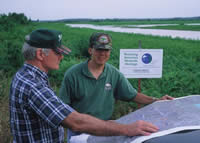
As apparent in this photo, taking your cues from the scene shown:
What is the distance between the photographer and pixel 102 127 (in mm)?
1731

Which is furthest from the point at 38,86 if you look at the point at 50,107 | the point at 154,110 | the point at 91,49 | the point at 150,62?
the point at 150,62

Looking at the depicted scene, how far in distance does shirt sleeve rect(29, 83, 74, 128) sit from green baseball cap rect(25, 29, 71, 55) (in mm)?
309

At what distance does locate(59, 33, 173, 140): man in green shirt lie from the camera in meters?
2.74

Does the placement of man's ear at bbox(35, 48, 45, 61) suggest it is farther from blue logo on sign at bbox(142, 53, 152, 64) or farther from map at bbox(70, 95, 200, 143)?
blue logo on sign at bbox(142, 53, 152, 64)

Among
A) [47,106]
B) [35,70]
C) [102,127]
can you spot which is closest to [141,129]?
[102,127]

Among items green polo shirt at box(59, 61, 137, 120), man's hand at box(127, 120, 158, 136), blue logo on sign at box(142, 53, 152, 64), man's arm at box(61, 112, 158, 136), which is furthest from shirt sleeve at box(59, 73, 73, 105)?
blue logo on sign at box(142, 53, 152, 64)

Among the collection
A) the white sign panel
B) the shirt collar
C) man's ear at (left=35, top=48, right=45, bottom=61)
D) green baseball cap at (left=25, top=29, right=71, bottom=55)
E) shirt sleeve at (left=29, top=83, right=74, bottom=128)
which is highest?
green baseball cap at (left=25, top=29, right=71, bottom=55)

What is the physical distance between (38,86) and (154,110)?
0.94 metres

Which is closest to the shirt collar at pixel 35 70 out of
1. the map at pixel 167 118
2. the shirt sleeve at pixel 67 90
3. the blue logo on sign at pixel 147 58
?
the map at pixel 167 118

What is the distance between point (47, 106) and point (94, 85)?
46.3 inches

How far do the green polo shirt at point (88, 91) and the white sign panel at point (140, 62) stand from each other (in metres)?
2.34

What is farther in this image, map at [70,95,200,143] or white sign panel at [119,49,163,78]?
white sign panel at [119,49,163,78]

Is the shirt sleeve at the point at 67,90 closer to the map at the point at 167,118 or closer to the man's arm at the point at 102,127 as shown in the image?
the map at the point at 167,118

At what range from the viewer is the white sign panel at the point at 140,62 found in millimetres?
5129
